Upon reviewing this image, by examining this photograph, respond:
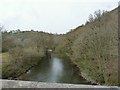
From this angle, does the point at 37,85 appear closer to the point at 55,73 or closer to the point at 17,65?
the point at 55,73

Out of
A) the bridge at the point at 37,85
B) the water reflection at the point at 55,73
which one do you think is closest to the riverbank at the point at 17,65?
the water reflection at the point at 55,73

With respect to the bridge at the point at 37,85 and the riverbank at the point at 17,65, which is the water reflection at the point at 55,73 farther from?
the bridge at the point at 37,85

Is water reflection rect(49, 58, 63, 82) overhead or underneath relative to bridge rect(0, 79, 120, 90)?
underneath

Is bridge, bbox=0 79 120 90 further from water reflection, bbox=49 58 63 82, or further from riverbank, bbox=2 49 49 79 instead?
water reflection, bbox=49 58 63 82

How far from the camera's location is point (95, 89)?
1539 millimetres

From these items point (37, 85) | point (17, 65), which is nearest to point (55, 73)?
point (17, 65)

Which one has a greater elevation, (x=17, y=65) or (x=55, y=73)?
(x=17, y=65)

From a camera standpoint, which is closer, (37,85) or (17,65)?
(37,85)

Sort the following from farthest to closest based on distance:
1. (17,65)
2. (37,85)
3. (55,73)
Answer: (17,65), (55,73), (37,85)

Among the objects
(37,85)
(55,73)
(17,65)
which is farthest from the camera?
(17,65)

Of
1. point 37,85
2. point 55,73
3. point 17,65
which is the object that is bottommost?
point 55,73

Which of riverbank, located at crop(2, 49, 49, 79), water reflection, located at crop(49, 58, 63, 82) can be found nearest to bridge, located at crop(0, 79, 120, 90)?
riverbank, located at crop(2, 49, 49, 79)

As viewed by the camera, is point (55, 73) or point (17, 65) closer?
point (55, 73)

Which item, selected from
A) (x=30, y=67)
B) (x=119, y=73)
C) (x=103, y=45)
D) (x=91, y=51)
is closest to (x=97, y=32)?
(x=103, y=45)
